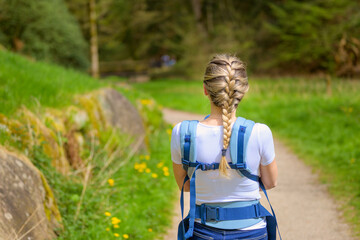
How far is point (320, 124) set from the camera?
30.1 ft

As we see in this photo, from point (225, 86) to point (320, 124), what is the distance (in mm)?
7835

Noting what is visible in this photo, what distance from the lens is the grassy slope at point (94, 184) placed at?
4.10 metres

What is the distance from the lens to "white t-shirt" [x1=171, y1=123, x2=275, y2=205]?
1.90 metres

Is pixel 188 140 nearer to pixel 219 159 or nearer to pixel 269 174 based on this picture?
pixel 219 159

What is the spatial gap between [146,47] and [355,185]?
2899 centimetres

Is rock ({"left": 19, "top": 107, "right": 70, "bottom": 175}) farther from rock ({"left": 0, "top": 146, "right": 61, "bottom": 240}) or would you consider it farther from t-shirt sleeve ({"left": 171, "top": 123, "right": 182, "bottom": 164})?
t-shirt sleeve ({"left": 171, "top": 123, "right": 182, "bottom": 164})

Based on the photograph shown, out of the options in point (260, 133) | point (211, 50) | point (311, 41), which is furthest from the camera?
point (211, 50)

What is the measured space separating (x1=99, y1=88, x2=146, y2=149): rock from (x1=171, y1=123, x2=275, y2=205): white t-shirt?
14.8ft

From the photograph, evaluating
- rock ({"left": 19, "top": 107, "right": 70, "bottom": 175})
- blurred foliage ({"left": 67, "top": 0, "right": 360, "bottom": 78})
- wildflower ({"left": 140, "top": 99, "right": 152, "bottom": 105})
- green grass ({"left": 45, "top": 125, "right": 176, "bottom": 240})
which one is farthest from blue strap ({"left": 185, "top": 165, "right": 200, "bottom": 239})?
blurred foliage ({"left": 67, "top": 0, "right": 360, "bottom": 78})

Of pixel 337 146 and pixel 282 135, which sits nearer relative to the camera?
pixel 337 146

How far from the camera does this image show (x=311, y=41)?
90.1 feet

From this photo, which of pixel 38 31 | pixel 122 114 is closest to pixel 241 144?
pixel 122 114

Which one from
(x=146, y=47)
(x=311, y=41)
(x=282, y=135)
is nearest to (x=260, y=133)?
(x=282, y=135)

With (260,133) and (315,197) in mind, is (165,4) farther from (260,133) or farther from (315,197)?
(260,133)
